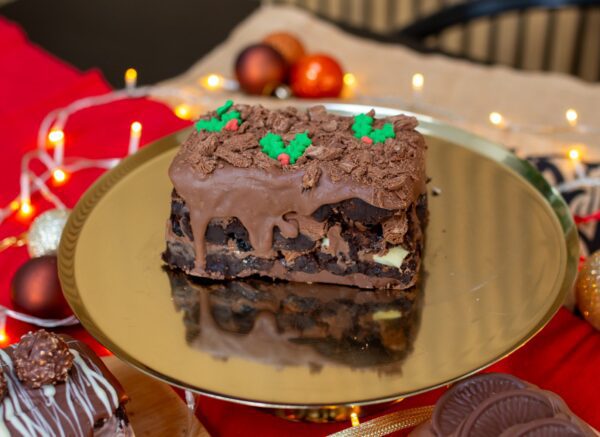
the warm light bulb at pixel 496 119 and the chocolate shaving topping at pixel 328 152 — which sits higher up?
the chocolate shaving topping at pixel 328 152

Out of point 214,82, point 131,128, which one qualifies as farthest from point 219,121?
point 214,82

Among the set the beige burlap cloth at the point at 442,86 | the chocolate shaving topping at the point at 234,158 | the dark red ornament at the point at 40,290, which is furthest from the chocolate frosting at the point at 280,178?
the beige burlap cloth at the point at 442,86

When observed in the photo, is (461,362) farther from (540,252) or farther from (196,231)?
(196,231)

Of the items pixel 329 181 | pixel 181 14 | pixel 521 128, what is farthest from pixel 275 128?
pixel 181 14

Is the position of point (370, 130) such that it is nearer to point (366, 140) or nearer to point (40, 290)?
point (366, 140)

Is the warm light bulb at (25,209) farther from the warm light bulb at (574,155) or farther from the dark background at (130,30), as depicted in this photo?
the warm light bulb at (574,155)

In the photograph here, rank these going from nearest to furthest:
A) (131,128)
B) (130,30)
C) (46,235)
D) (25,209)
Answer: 1. (46,235)
2. (25,209)
3. (131,128)
4. (130,30)
